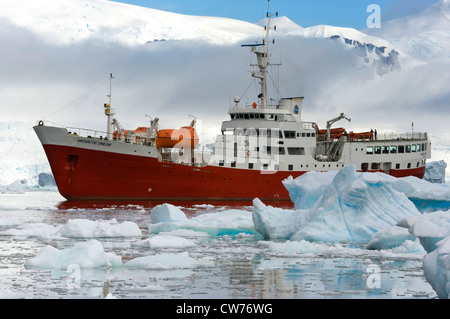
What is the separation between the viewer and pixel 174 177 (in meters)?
36.1

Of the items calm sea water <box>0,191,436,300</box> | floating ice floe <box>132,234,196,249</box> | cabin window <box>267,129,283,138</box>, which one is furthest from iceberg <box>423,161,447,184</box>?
floating ice floe <box>132,234,196,249</box>

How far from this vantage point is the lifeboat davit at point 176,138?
38219 mm

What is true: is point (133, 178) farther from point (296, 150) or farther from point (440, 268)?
point (440, 268)

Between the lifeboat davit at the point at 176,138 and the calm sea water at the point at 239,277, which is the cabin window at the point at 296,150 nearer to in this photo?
the lifeboat davit at the point at 176,138

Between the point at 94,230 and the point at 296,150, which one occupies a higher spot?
the point at 296,150

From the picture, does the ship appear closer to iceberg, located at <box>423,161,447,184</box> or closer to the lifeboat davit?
the lifeboat davit

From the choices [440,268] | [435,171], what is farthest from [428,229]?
[435,171]

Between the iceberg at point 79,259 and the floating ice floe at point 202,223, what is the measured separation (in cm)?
670

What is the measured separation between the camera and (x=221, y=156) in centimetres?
3766

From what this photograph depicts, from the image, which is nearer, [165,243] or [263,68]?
[165,243]

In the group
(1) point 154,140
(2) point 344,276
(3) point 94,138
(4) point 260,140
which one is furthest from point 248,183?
(2) point 344,276

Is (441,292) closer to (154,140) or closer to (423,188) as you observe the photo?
(423,188)

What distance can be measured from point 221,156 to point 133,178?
571 centimetres

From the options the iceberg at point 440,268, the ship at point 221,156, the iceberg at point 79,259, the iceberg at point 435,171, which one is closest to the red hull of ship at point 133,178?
the ship at point 221,156
